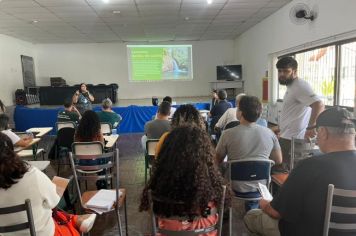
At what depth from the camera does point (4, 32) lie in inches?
359

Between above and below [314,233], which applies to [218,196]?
above

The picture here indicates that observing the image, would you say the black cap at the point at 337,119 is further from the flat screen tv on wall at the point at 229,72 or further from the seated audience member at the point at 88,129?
the flat screen tv on wall at the point at 229,72

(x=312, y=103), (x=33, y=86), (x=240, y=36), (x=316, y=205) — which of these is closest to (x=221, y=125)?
(x=312, y=103)

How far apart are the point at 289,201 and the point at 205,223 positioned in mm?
425

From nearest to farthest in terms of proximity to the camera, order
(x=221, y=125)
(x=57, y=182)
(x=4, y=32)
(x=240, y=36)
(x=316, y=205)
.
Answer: (x=316, y=205) → (x=57, y=182) → (x=221, y=125) → (x=4, y=32) → (x=240, y=36)

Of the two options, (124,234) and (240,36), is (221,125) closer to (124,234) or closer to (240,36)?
(124,234)

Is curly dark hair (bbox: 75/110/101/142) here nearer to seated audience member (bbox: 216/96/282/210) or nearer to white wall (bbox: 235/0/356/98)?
seated audience member (bbox: 216/96/282/210)

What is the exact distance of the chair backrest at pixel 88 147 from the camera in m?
3.12

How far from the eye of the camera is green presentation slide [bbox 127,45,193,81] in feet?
38.6

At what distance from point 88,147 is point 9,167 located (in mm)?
1745

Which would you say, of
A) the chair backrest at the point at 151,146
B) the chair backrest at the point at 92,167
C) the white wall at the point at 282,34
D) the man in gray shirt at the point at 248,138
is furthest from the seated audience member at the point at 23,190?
the white wall at the point at 282,34

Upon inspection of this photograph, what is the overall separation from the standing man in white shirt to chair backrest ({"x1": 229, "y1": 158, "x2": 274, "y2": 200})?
0.62 metres

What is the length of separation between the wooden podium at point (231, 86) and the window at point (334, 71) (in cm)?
430

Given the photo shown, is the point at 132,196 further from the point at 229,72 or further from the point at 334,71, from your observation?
the point at 229,72
